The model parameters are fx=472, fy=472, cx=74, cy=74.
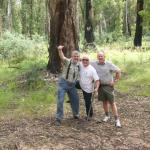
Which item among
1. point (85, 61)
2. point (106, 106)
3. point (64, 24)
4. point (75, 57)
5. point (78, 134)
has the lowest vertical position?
point (78, 134)

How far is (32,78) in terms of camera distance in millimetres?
15219

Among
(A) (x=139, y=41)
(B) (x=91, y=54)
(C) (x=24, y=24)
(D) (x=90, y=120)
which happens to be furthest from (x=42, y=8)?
(D) (x=90, y=120)

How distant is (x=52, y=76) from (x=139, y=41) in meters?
11.7

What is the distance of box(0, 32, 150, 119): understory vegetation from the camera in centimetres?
1352

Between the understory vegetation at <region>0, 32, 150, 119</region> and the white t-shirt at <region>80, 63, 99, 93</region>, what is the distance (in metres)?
1.97

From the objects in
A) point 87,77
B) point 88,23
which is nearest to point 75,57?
point 87,77

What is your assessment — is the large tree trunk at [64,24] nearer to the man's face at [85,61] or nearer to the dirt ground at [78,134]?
the dirt ground at [78,134]

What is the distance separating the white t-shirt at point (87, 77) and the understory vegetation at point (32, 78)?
6.46 feet

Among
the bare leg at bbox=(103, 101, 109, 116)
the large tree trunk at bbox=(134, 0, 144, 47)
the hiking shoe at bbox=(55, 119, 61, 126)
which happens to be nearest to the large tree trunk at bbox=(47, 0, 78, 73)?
the bare leg at bbox=(103, 101, 109, 116)

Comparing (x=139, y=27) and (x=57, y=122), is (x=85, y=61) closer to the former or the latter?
(x=57, y=122)

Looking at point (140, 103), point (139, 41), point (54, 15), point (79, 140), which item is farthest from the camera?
point (139, 41)

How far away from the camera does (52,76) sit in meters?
16.4

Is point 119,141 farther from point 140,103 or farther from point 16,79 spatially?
point 16,79

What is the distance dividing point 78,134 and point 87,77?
143cm
